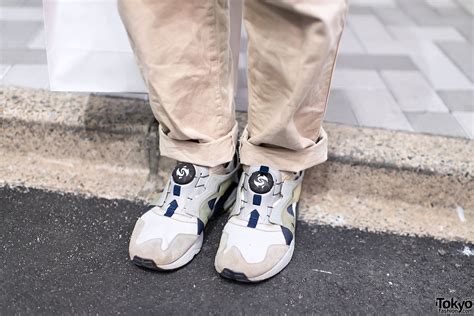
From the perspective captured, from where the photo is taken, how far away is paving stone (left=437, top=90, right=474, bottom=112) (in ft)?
3.89

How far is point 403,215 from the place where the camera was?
3.30 ft

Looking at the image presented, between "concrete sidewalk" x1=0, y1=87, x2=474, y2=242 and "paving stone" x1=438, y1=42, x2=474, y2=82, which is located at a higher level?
"paving stone" x1=438, y1=42, x2=474, y2=82

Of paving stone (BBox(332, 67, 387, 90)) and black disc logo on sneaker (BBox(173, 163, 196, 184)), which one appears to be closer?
black disc logo on sneaker (BBox(173, 163, 196, 184))

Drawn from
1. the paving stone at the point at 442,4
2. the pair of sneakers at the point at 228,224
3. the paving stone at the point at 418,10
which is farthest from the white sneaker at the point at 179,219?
the paving stone at the point at 442,4

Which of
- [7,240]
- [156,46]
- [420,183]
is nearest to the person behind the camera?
[156,46]

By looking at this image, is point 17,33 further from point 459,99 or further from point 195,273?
point 459,99

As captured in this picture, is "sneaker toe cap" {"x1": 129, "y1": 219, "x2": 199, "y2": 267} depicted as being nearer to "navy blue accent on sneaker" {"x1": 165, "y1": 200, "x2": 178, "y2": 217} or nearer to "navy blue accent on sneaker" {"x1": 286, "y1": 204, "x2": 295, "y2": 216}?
"navy blue accent on sneaker" {"x1": 165, "y1": 200, "x2": 178, "y2": 217}

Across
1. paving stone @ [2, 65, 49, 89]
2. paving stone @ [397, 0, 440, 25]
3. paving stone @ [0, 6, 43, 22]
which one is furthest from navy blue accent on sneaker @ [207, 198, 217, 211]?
paving stone @ [397, 0, 440, 25]

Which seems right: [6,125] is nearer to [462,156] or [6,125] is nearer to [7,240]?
[7,240]

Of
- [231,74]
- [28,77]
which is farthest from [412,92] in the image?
[28,77]

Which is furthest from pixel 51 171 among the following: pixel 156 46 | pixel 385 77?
pixel 385 77

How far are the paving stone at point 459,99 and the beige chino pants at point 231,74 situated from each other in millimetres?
463

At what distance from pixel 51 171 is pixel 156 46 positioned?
1.38 feet

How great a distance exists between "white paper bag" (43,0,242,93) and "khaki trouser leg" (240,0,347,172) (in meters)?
0.22
